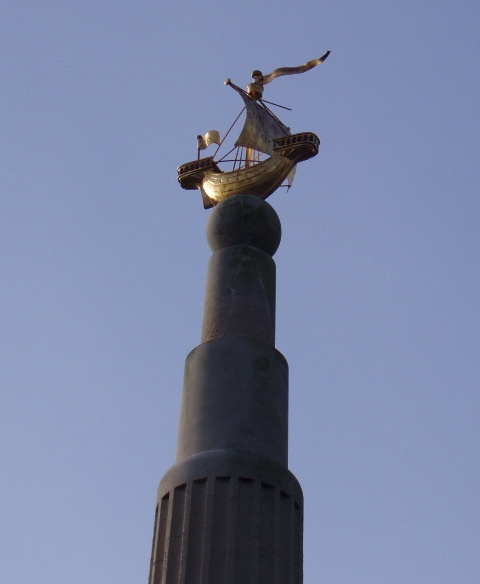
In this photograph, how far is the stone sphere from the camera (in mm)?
18969

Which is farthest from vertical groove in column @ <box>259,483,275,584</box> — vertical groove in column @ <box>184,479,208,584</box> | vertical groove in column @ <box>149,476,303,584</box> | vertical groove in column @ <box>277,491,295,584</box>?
vertical groove in column @ <box>184,479,208,584</box>

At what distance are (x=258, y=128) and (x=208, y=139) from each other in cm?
149

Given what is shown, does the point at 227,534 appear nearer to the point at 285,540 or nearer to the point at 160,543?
the point at 285,540

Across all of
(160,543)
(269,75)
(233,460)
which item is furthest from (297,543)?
(269,75)

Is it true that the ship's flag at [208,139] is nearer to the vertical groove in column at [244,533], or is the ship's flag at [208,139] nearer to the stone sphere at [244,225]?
the stone sphere at [244,225]

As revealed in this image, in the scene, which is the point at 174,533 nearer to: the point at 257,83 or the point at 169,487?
the point at 169,487

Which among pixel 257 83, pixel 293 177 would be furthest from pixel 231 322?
pixel 257 83

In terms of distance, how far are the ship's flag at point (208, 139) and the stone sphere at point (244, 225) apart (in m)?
4.06

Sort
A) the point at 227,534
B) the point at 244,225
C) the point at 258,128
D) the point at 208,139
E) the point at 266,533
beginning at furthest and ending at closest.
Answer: the point at 258,128
the point at 208,139
the point at 244,225
the point at 266,533
the point at 227,534

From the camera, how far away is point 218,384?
1631cm

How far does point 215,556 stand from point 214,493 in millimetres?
982

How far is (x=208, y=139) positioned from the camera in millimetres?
24125

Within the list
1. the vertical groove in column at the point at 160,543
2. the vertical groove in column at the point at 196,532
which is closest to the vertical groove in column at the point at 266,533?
the vertical groove in column at the point at 196,532

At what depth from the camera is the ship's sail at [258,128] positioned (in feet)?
79.3
